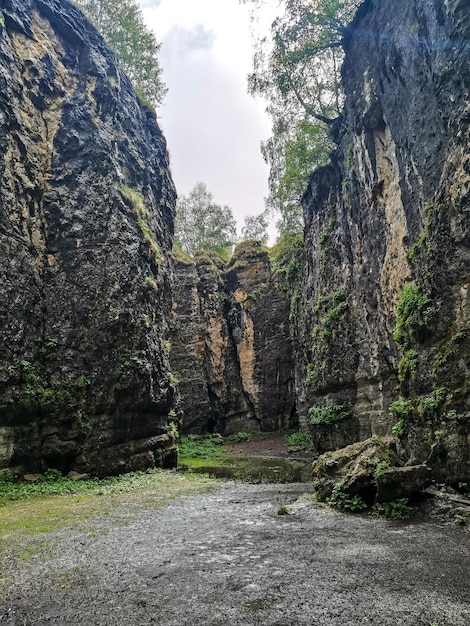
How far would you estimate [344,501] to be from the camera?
845cm

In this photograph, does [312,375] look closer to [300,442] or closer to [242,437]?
[300,442]

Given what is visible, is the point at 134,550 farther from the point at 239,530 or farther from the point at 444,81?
the point at 444,81

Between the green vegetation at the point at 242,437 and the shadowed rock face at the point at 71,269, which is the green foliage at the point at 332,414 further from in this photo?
the green vegetation at the point at 242,437

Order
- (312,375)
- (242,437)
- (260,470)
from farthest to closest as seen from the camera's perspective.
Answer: (242,437) → (312,375) → (260,470)

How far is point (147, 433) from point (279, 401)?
16.2 meters

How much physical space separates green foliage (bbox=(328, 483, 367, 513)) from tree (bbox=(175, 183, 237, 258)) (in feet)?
113

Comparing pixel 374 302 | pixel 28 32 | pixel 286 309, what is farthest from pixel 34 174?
pixel 286 309

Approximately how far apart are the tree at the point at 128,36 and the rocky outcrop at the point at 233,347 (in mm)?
14131

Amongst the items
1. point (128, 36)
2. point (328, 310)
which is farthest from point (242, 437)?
point (128, 36)

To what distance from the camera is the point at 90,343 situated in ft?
51.3

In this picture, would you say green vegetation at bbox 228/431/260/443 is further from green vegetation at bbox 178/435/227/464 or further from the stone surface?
the stone surface

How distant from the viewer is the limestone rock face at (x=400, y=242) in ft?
30.7

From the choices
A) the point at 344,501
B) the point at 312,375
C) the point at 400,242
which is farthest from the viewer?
the point at 312,375

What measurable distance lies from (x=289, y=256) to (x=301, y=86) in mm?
12754
